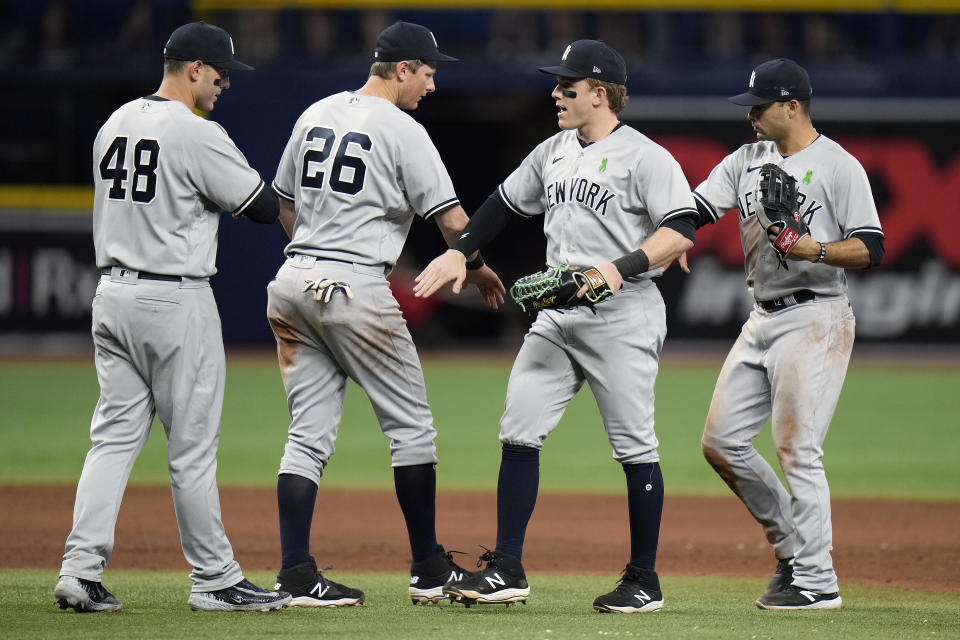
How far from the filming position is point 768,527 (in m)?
5.61

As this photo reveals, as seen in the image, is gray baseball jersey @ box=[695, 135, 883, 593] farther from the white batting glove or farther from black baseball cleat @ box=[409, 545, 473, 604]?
the white batting glove

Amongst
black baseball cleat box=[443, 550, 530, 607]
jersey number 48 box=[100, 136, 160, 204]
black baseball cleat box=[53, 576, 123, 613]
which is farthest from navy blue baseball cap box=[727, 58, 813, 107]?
black baseball cleat box=[53, 576, 123, 613]

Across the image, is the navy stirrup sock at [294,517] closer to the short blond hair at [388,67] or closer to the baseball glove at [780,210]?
the short blond hair at [388,67]

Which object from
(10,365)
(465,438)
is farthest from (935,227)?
(10,365)

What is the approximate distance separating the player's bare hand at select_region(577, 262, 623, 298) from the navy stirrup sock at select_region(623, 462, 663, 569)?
0.74m

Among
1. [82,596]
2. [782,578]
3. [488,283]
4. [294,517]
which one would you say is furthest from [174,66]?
[782,578]

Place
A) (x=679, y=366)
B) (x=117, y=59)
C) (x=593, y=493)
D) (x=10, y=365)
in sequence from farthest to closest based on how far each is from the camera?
(x=117, y=59)
(x=679, y=366)
(x=10, y=365)
(x=593, y=493)

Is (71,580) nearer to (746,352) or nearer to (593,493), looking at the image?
(746,352)

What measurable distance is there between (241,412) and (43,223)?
6.49 m

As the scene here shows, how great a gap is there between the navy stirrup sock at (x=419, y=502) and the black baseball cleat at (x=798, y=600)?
1.34 metres

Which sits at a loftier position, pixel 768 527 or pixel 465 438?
pixel 768 527

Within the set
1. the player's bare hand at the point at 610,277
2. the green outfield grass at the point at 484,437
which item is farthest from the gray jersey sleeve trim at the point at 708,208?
the green outfield grass at the point at 484,437

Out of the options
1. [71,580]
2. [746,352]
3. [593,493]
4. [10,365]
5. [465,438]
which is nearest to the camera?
[71,580]

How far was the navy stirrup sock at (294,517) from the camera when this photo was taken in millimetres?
5133
